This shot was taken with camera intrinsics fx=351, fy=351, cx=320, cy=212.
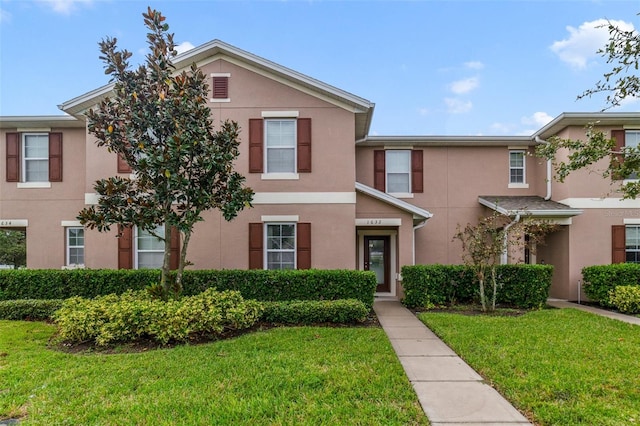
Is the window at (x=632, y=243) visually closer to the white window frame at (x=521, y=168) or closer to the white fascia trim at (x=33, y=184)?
the white window frame at (x=521, y=168)

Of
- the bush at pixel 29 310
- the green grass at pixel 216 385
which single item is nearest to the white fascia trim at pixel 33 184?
the bush at pixel 29 310

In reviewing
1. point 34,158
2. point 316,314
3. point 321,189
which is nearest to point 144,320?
point 316,314

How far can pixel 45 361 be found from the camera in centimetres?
577

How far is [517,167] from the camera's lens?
13.4m

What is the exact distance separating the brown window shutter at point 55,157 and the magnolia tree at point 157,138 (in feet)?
18.4

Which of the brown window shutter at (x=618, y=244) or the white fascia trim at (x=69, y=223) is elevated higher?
the white fascia trim at (x=69, y=223)

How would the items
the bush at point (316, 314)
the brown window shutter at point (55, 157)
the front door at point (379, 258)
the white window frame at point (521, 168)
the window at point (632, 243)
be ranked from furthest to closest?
the white window frame at point (521, 168), the front door at point (379, 258), the window at point (632, 243), the brown window shutter at point (55, 157), the bush at point (316, 314)

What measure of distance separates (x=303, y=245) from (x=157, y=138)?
4.85 m

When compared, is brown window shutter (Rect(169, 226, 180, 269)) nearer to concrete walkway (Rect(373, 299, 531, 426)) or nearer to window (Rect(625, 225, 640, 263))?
concrete walkway (Rect(373, 299, 531, 426))

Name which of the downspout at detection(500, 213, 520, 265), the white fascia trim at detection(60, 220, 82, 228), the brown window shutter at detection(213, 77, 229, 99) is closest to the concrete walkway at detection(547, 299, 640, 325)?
the downspout at detection(500, 213, 520, 265)

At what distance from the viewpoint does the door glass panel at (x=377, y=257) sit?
510 inches

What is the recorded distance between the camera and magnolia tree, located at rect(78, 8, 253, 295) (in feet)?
23.4

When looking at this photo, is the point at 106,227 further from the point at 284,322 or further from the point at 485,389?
the point at 485,389

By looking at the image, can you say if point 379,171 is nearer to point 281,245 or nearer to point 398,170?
point 398,170
